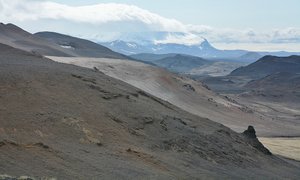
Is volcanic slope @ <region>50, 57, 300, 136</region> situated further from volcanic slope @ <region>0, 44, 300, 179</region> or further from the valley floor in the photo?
volcanic slope @ <region>0, 44, 300, 179</region>

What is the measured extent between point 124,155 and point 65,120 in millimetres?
3203

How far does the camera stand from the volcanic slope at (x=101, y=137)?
66.8 feet

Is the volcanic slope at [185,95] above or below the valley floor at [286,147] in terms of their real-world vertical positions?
above

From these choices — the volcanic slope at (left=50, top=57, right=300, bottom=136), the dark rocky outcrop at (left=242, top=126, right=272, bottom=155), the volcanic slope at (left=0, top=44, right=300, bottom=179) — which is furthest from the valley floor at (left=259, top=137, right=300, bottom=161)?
the volcanic slope at (left=0, top=44, right=300, bottom=179)

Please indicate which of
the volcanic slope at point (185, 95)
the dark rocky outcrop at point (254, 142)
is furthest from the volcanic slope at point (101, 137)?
the volcanic slope at point (185, 95)

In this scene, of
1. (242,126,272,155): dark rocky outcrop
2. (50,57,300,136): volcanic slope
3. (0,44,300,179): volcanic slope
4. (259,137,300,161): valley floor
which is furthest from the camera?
(50,57,300,136): volcanic slope

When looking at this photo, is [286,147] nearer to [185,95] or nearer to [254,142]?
[254,142]

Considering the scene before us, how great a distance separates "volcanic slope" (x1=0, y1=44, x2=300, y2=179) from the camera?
2036cm

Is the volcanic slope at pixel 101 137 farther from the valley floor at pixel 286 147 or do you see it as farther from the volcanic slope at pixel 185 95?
the volcanic slope at pixel 185 95

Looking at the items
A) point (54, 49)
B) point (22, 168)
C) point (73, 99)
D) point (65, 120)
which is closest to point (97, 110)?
point (73, 99)

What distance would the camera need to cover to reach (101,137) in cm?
2492

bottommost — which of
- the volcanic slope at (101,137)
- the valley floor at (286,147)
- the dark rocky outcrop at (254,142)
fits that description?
the valley floor at (286,147)

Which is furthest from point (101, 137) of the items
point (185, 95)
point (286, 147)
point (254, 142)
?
point (185, 95)

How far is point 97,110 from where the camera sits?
2800cm
